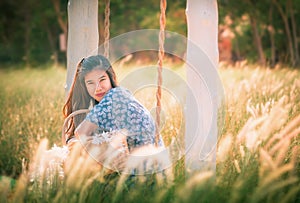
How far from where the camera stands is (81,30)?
403cm

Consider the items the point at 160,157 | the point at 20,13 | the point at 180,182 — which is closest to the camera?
the point at 180,182

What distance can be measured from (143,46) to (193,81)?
24.4 metres

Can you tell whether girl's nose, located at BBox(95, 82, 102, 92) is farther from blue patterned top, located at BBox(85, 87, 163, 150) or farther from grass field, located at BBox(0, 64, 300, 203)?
grass field, located at BBox(0, 64, 300, 203)

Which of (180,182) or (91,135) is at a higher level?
(91,135)

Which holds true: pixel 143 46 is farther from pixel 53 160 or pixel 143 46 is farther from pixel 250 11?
pixel 53 160

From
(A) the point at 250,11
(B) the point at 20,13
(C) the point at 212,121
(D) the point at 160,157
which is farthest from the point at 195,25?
(B) the point at 20,13

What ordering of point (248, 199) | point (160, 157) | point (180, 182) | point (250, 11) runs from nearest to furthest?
point (248, 199)
point (180, 182)
point (160, 157)
point (250, 11)

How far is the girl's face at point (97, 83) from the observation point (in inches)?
135

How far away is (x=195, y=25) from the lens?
3.30 m

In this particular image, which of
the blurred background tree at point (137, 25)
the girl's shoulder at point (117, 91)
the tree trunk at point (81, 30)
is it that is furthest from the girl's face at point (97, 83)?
the blurred background tree at point (137, 25)

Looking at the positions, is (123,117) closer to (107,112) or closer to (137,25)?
(107,112)

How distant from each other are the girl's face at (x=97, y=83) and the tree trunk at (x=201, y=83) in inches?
22.0

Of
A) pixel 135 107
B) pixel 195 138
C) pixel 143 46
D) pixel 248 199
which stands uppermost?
pixel 143 46

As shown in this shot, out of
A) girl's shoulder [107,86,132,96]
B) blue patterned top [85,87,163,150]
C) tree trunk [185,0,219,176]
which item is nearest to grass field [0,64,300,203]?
tree trunk [185,0,219,176]
